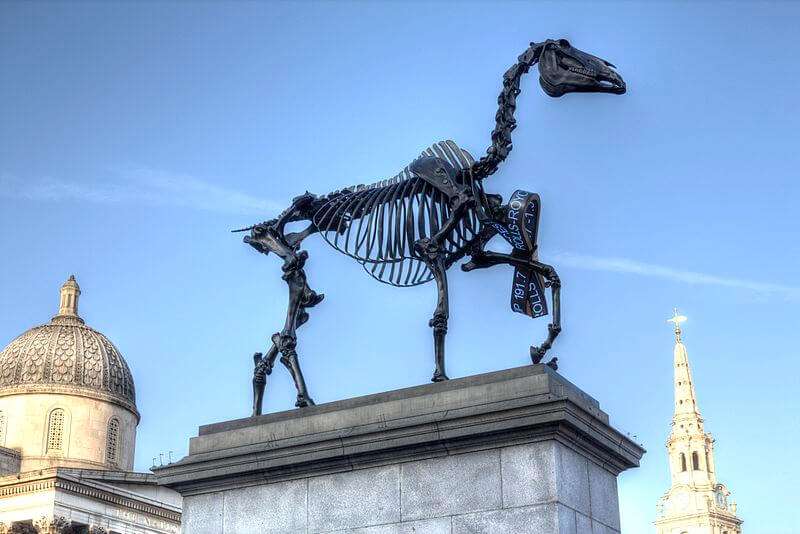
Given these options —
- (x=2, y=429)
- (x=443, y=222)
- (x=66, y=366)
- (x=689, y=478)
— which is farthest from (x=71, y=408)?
(x=689, y=478)

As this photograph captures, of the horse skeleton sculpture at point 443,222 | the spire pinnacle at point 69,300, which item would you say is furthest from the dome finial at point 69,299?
the horse skeleton sculpture at point 443,222

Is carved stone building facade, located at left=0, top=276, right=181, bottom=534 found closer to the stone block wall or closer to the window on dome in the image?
the window on dome

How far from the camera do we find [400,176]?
64.6ft

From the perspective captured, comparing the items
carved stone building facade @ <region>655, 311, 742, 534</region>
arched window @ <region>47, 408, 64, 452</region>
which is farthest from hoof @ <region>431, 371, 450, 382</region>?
carved stone building facade @ <region>655, 311, 742, 534</region>

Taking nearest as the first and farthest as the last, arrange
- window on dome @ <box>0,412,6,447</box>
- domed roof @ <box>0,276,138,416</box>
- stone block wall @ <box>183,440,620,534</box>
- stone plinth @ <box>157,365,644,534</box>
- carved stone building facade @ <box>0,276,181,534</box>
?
stone block wall @ <box>183,440,620,534</box>
stone plinth @ <box>157,365,644,534</box>
carved stone building facade @ <box>0,276,181,534</box>
window on dome @ <box>0,412,6,447</box>
domed roof @ <box>0,276,138,416</box>

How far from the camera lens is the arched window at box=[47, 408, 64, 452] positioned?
3115 inches

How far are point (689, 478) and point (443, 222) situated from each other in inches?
5545

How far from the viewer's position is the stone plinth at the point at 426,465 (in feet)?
50.3

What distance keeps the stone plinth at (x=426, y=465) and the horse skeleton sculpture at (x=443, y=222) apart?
839 mm

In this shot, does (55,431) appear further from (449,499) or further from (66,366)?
(449,499)

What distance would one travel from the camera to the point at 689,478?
152m

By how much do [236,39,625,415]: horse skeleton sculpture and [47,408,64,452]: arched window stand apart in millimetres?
63184

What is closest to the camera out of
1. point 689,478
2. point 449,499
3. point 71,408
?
point 449,499

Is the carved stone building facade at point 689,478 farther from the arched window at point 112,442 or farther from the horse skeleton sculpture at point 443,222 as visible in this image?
the horse skeleton sculpture at point 443,222
